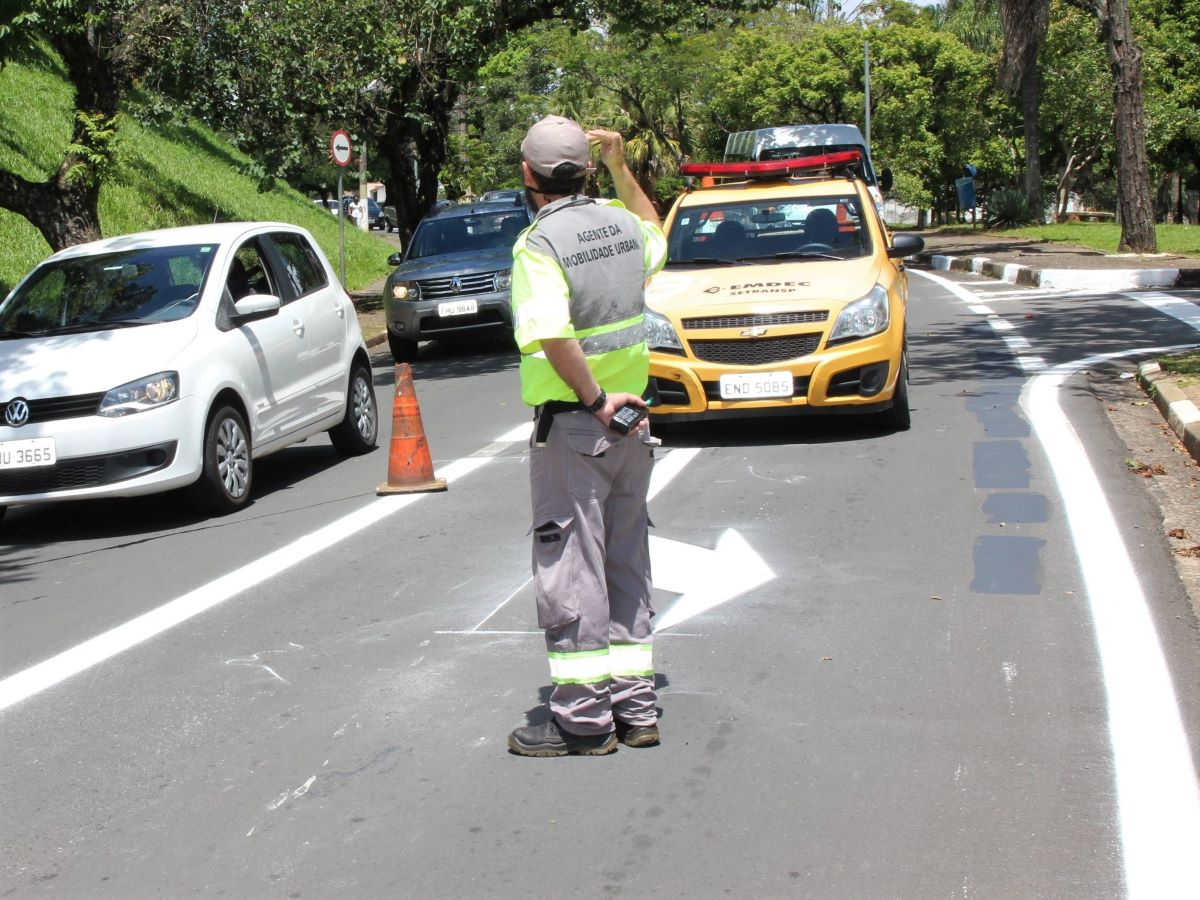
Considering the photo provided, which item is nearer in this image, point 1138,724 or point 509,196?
point 1138,724

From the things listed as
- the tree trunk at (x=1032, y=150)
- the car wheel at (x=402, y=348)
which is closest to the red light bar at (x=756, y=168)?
the car wheel at (x=402, y=348)

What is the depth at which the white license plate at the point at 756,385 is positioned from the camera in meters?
9.88

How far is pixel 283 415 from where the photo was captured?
981 centimetres

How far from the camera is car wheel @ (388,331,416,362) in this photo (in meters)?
17.8

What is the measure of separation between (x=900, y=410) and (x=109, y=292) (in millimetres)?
5278

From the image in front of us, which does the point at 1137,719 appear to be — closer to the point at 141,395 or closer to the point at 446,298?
the point at 141,395

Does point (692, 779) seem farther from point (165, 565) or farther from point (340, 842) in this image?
point (165, 565)

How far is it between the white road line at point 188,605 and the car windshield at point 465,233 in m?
9.72

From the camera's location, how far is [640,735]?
4.64m

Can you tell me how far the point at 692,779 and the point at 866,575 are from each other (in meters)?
2.45

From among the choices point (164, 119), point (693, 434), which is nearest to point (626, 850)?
point (693, 434)

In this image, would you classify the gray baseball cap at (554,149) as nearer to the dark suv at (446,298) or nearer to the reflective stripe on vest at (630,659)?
the reflective stripe on vest at (630,659)

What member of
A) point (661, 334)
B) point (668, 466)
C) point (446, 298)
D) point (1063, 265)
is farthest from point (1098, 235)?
point (668, 466)

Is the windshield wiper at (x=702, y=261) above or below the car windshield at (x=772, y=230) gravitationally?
below
